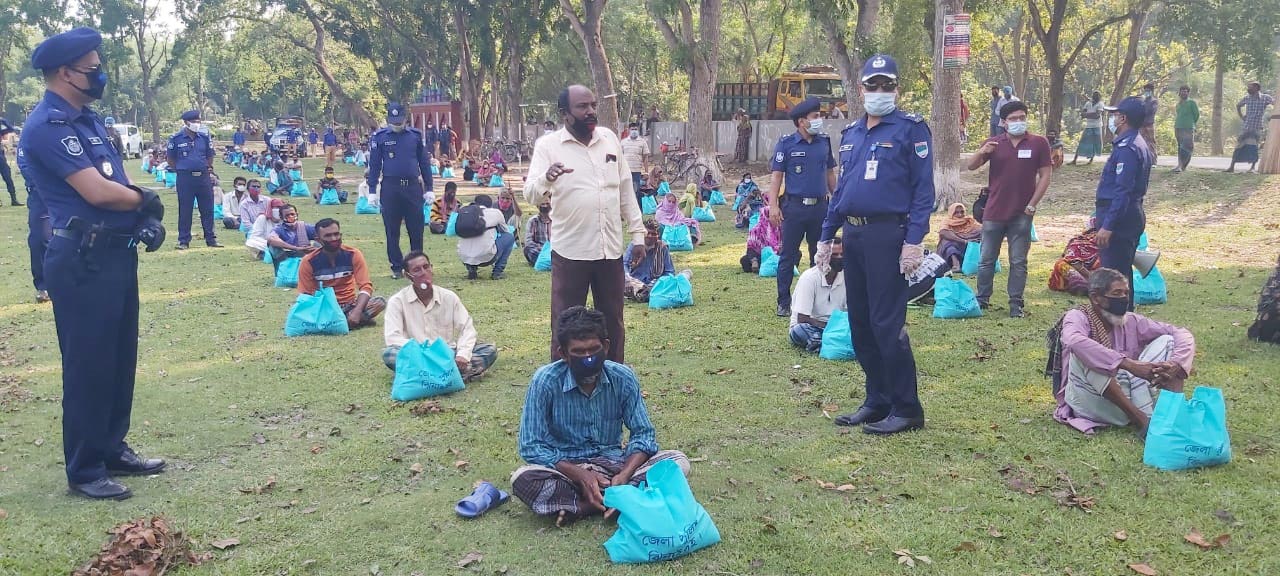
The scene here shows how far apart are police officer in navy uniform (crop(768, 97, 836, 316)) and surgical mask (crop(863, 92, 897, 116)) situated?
312 centimetres

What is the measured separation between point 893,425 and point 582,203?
2.14 metres

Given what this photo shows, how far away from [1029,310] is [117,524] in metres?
7.37

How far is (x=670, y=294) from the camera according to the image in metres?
9.69

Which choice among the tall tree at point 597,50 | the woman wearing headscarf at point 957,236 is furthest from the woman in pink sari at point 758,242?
the tall tree at point 597,50

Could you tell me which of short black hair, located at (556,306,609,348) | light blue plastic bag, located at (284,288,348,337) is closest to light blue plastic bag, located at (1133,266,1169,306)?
short black hair, located at (556,306,609,348)

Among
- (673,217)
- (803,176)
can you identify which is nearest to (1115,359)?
(803,176)

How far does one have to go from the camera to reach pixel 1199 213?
48.0ft

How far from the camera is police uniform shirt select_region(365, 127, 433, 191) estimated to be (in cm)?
1098

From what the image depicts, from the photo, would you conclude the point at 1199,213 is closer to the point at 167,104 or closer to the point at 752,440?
the point at 752,440

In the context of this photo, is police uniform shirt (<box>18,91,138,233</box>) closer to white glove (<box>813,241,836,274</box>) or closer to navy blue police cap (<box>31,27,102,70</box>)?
navy blue police cap (<box>31,27,102,70</box>)

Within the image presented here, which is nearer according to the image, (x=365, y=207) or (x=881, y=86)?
(x=881, y=86)

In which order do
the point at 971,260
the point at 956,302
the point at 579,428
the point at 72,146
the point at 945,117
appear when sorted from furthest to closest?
1. the point at 945,117
2. the point at 971,260
3. the point at 956,302
4. the point at 579,428
5. the point at 72,146

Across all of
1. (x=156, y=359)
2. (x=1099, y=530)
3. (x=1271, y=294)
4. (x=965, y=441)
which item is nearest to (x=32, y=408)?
(x=156, y=359)

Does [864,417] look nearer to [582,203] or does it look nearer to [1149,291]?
[582,203]
